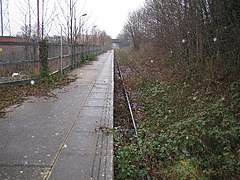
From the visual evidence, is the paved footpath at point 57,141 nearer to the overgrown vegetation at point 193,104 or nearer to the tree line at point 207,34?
the overgrown vegetation at point 193,104

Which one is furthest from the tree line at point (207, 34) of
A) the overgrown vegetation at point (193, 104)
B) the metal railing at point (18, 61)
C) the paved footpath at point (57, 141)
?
the metal railing at point (18, 61)

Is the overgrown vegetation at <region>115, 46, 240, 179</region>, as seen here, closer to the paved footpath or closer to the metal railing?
→ the paved footpath

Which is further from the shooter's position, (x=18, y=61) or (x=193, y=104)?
(x=18, y=61)

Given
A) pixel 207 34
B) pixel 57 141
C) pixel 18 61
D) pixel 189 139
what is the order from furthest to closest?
pixel 18 61
pixel 207 34
pixel 189 139
pixel 57 141

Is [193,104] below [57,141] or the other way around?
the other way around

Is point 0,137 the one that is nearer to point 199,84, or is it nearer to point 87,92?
point 87,92

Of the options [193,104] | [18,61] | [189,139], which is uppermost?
[18,61]

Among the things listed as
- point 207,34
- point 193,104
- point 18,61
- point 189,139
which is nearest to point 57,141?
point 189,139

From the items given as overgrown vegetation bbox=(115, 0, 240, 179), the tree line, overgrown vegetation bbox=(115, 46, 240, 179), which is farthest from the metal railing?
the tree line

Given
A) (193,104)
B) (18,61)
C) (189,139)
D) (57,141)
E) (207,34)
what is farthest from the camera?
(18,61)

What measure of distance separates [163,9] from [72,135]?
1288cm

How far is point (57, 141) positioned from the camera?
5348mm

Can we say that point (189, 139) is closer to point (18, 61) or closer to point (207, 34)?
point (207, 34)

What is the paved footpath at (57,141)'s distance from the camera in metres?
4.13
